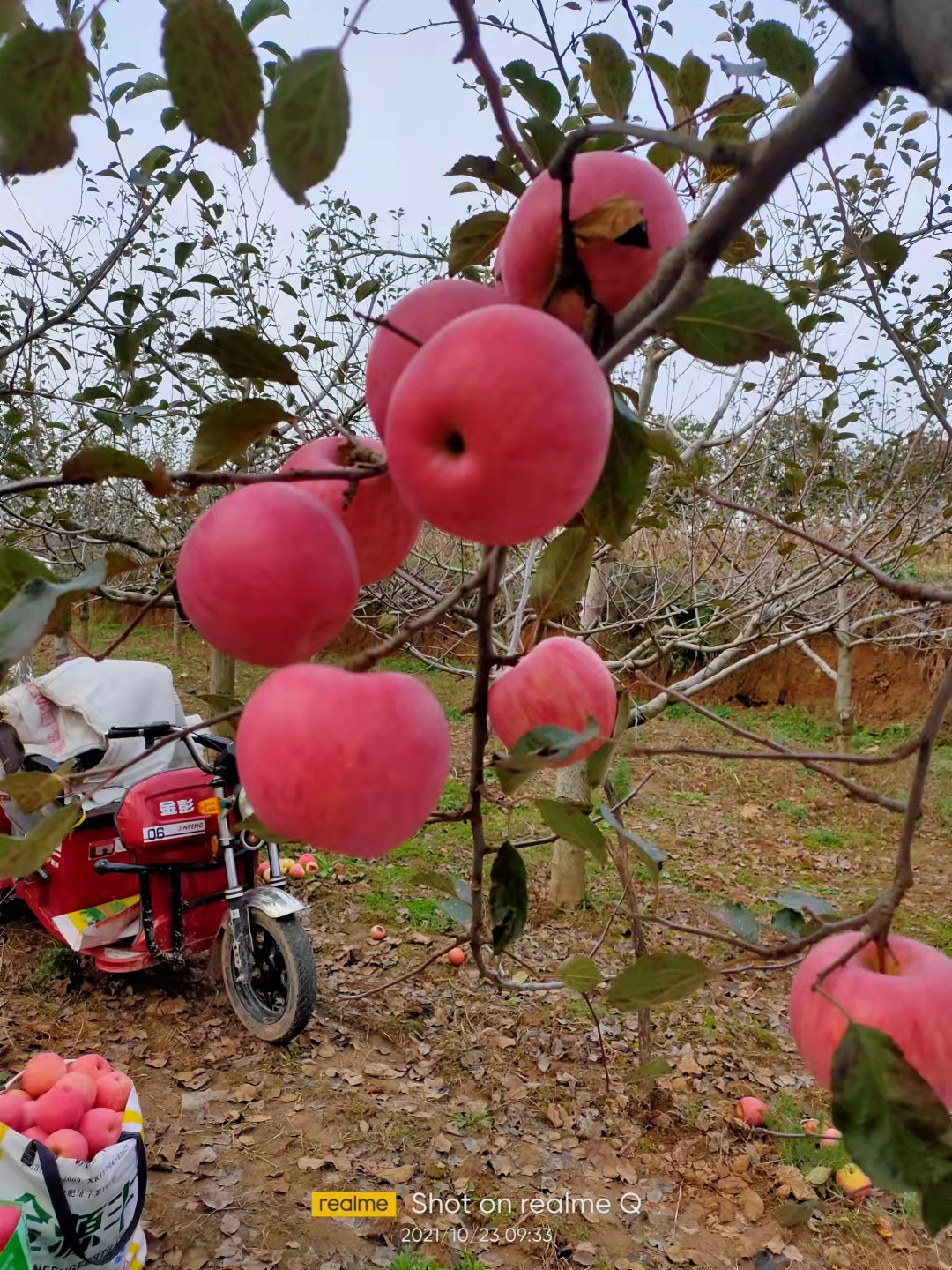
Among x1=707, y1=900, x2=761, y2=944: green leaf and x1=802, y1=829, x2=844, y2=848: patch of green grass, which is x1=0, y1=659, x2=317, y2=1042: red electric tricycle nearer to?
x1=707, y1=900, x2=761, y2=944: green leaf

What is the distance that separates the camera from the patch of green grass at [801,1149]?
2574 millimetres

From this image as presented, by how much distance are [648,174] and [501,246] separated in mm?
96

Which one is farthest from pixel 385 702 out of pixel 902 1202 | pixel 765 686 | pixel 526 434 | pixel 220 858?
pixel 765 686

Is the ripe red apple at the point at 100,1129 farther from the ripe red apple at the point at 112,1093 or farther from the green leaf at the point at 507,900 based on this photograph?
the green leaf at the point at 507,900

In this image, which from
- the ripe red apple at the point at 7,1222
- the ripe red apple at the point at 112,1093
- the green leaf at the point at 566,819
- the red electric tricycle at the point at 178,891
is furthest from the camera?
the red electric tricycle at the point at 178,891

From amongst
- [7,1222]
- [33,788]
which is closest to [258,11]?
[33,788]

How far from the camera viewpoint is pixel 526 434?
0.37 meters

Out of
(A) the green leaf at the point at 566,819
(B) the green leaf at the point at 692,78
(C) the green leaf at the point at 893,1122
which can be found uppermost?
(B) the green leaf at the point at 692,78

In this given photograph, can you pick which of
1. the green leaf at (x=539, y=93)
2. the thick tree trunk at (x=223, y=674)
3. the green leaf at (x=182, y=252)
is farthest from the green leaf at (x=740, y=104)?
the thick tree trunk at (x=223, y=674)

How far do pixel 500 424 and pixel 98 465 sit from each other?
258 mm

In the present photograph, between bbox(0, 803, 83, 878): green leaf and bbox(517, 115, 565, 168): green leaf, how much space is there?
0.56 metres

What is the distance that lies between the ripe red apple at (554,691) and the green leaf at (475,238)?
0.33 meters

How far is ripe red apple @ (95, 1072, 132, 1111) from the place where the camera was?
215 centimetres

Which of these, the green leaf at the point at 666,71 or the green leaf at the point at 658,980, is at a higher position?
the green leaf at the point at 666,71
